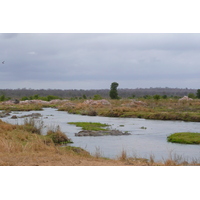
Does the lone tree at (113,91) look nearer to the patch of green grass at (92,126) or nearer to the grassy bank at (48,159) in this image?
the patch of green grass at (92,126)

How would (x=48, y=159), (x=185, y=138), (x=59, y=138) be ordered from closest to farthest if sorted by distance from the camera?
(x=48, y=159), (x=59, y=138), (x=185, y=138)

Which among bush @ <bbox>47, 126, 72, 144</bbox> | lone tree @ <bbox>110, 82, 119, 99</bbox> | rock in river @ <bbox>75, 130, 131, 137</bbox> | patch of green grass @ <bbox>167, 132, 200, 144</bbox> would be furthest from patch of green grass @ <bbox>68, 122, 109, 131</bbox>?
lone tree @ <bbox>110, 82, 119, 99</bbox>

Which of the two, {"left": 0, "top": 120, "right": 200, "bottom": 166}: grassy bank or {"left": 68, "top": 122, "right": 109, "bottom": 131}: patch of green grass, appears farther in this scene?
{"left": 68, "top": 122, "right": 109, "bottom": 131}: patch of green grass

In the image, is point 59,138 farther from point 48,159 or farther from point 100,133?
point 48,159

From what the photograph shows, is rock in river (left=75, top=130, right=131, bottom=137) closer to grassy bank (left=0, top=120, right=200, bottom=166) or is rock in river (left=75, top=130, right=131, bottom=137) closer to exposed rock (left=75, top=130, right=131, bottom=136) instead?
exposed rock (left=75, top=130, right=131, bottom=136)

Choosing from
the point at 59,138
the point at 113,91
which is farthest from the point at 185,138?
the point at 113,91

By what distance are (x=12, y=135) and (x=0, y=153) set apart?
244 inches

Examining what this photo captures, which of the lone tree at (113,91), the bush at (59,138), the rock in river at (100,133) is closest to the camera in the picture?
the bush at (59,138)

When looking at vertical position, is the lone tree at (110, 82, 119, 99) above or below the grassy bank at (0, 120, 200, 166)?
above

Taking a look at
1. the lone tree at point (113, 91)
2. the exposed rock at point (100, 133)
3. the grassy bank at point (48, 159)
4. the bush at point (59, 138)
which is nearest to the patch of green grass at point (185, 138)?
the exposed rock at point (100, 133)

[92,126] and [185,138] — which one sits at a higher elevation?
[92,126]

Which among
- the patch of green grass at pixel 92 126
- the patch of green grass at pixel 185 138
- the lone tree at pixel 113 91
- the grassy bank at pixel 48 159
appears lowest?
the patch of green grass at pixel 185 138

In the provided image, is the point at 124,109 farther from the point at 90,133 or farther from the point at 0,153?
the point at 0,153

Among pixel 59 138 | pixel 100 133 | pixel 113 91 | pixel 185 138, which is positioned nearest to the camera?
pixel 59 138
